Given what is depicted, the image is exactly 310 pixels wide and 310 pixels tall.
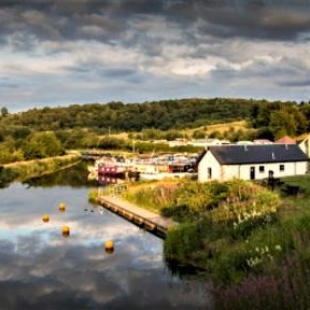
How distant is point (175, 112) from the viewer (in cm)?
13550

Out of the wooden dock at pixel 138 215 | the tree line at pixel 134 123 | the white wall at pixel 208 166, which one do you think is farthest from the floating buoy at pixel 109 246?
the tree line at pixel 134 123

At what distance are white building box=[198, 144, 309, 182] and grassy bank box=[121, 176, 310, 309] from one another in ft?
28.8

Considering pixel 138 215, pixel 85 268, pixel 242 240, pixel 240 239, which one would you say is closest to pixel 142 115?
pixel 138 215

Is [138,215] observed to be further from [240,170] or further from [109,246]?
[240,170]

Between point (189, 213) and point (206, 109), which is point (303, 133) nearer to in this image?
point (189, 213)

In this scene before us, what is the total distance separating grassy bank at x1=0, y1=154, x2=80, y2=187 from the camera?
5673cm

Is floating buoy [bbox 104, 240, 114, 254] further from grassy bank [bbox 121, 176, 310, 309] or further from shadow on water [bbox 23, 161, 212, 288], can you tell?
grassy bank [bbox 121, 176, 310, 309]

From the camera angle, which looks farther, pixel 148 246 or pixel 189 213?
pixel 189 213

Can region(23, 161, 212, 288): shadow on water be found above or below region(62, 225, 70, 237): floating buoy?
above

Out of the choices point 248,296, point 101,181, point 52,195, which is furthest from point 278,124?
point 248,296

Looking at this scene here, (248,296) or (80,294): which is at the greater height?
(248,296)

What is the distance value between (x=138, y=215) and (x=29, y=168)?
3778 centimetres

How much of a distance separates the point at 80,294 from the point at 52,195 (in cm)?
2649

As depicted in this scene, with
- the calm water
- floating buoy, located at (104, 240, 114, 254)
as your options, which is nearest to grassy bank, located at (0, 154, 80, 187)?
the calm water
